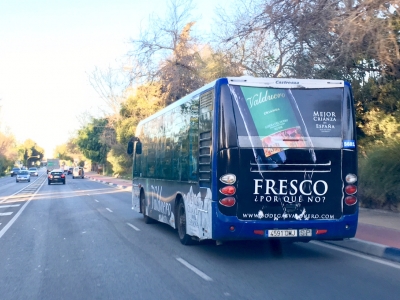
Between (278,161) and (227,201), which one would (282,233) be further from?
(278,161)

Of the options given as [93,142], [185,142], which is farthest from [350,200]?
[93,142]

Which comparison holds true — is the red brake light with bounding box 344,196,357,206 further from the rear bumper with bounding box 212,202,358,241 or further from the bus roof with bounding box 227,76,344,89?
the bus roof with bounding box 227,76,344,89

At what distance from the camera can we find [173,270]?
943 cm

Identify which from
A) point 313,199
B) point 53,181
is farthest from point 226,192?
point 53,181

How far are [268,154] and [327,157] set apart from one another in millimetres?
1078

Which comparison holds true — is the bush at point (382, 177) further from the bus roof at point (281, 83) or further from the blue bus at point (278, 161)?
the bus roof at point (281, 83)

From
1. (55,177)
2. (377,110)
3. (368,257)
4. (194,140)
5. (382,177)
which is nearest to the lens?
(368,257)

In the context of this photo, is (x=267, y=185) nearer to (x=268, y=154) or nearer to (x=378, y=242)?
(x=268, y=154)

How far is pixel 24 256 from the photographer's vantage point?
11141 mm

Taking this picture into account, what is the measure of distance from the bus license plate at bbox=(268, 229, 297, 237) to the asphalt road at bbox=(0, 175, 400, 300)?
0.53 m

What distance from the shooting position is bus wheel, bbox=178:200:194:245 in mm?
12055

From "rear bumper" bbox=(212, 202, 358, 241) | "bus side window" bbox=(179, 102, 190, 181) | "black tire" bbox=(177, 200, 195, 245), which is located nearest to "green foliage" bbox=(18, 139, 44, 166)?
"black tire" bbox=(177, 200, 195, 245)

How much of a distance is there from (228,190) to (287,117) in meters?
1.66

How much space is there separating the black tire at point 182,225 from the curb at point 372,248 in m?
3.12
